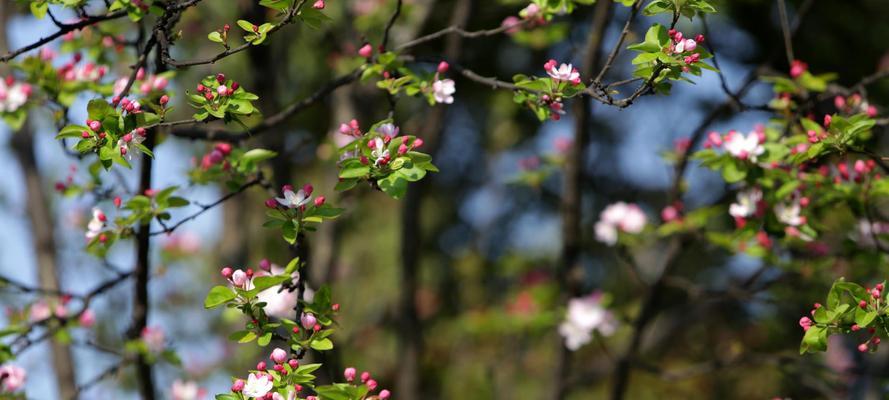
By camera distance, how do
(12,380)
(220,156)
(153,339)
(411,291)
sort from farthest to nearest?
(411,291) < (153,339) < (12,380) < (220,156)

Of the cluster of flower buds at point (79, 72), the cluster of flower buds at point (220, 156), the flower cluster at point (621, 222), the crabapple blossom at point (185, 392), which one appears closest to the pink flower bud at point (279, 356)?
the cluster of flower buds at point (220, 156)

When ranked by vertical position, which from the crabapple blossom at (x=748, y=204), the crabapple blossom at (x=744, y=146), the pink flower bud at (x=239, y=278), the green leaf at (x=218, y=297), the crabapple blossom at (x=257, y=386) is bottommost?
the crabapple blossom at (x=748, y=204)

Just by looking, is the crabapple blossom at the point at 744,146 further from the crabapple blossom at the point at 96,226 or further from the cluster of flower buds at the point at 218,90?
the crabapple blossom at the point at 96,226

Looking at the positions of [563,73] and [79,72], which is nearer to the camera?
[563,73]

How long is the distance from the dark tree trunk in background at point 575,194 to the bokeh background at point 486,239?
0.10m

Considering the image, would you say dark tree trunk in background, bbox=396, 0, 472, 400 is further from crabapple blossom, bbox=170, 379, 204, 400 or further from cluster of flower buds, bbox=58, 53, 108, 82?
cluster of flower buds, bbox=58, 53, 108, 82

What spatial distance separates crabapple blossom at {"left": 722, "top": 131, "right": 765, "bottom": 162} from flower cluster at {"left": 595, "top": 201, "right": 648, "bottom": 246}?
3.89 feet

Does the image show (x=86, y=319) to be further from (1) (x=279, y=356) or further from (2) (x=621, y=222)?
(2) (x=621, y=222)

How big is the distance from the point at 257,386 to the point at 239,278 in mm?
227

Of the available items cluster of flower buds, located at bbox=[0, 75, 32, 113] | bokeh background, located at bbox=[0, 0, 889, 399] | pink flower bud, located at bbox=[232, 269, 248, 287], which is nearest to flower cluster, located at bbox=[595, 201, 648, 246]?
Result: bokeh background, located at bbox=[0, 0, 889, 399]

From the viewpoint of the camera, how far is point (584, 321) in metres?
3.91

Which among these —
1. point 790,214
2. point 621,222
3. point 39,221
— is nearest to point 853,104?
point 790,214

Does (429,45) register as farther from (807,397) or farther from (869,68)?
(807,397)

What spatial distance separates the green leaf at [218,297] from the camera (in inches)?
71.2
